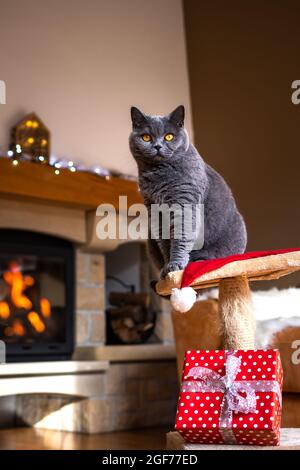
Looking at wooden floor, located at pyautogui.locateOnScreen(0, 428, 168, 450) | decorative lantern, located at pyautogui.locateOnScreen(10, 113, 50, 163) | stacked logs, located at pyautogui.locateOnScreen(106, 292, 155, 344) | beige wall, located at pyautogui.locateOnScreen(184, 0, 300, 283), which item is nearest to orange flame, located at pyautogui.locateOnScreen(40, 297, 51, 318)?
stacked logs, located at pyautogui.locateOnScreen(106, 292, 155, 344)

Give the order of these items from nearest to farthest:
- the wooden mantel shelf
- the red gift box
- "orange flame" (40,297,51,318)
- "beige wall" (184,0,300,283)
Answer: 1. the red gift box
2. the wooden mantel shelf
3. "orange flame" (40,297,51,318)
4. "beige wall" (184,0,300,283)

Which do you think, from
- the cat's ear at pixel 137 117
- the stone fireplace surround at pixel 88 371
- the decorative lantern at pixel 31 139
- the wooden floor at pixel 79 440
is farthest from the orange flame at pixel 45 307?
the cat's ear at pixel 137 117

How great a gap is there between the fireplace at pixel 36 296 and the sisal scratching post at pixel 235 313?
71.0 inches

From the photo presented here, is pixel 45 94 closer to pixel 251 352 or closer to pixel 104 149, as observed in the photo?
pixel 104 149

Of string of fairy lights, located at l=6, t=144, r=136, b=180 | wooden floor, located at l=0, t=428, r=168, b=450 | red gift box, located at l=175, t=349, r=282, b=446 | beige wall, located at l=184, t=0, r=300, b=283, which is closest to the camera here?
red gift box, located at l=175, t=349, r=282, b=446

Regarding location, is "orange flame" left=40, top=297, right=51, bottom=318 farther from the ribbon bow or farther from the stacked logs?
the ribbon bow

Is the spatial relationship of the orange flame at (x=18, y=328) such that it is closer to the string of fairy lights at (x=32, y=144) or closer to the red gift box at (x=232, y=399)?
the string of fairy lights at (x=32, y=144)

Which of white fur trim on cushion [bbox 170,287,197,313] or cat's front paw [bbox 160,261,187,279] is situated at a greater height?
cat's front paw [bbox 160,261,187,279]

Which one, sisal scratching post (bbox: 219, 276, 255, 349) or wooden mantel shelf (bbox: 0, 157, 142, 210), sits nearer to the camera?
sisal scratching post (bbox: 219, 276, 255, 349)

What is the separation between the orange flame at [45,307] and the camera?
336cm

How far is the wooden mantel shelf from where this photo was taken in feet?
9.83

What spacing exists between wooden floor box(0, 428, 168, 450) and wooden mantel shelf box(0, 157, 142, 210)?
1.05 metres

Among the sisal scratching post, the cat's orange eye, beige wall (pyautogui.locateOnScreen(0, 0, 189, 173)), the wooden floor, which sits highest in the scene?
beige wall (pyautogui.locateOnScreen(0, 0, 189, 173))
